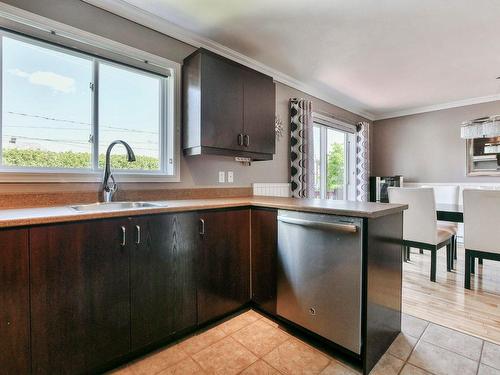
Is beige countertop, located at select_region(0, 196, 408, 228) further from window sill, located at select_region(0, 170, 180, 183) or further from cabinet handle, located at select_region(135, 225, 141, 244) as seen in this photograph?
window sill, located at select_region(0, 170, 180, 183)

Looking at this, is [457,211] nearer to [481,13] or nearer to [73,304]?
[481,13]

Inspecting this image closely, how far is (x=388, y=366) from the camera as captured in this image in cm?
148

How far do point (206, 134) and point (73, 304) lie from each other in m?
1.45

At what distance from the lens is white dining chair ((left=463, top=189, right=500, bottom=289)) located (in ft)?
7.67

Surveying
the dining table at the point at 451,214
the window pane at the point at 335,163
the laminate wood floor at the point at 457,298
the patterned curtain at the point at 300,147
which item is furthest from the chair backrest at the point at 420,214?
the window pane at the point at 335,163

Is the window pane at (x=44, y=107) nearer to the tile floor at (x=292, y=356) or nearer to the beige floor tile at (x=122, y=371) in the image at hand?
the beige floor tile at (x=122, y=371)

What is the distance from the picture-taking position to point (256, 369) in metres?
1.47

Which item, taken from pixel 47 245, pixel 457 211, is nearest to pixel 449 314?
pixel 457 211

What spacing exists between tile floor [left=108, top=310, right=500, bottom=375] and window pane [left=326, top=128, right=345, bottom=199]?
116 inches

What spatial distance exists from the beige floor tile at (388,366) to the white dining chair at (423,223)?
1514mm

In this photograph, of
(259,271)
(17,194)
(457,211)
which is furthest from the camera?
(457,211)

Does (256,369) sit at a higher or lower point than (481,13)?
lower

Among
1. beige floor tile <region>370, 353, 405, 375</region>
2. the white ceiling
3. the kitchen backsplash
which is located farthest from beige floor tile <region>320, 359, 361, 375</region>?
the white ceiling

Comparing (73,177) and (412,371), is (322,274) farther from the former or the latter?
(73,177)
